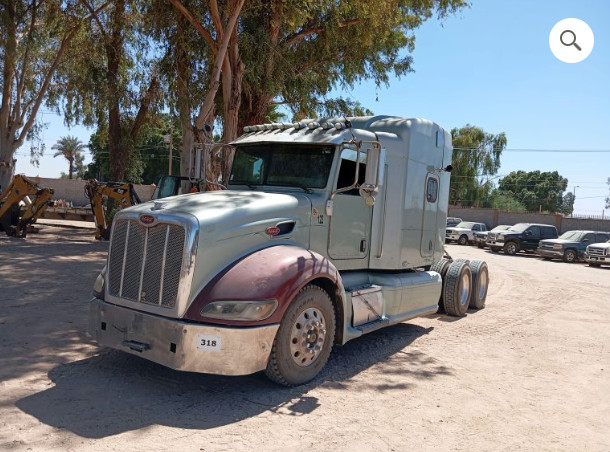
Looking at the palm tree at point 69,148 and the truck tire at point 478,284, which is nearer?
the truck tire at point 478,284

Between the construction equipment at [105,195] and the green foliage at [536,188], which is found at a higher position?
the green foliage at [536,188]

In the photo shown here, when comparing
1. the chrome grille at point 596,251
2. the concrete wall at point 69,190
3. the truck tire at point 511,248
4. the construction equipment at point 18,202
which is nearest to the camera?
the construction equipment at point 18,202

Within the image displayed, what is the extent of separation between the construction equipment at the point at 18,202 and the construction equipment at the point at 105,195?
1727 mm

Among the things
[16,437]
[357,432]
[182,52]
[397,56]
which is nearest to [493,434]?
[357,432]

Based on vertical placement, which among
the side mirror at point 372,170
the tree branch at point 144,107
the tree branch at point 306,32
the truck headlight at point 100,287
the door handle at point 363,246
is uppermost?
the tree branch at point 306,32

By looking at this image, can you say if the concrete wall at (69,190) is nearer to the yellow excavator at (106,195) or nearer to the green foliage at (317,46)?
the yellow excavator at (106,195)

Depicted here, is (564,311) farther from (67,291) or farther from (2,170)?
(2,170)

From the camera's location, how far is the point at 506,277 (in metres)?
17.3

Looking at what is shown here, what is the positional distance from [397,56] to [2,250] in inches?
569

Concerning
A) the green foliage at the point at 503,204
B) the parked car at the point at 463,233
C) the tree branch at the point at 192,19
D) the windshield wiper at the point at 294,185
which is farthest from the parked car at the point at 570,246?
the green foliage at the point at 503,204

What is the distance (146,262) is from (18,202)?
17.2 m

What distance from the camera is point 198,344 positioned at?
15.7 ft

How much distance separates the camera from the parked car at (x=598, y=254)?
24859 millimetres

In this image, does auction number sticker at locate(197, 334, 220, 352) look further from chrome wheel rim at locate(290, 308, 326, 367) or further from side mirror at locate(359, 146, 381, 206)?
side mirror at locate(359, 146, 381, 206)
